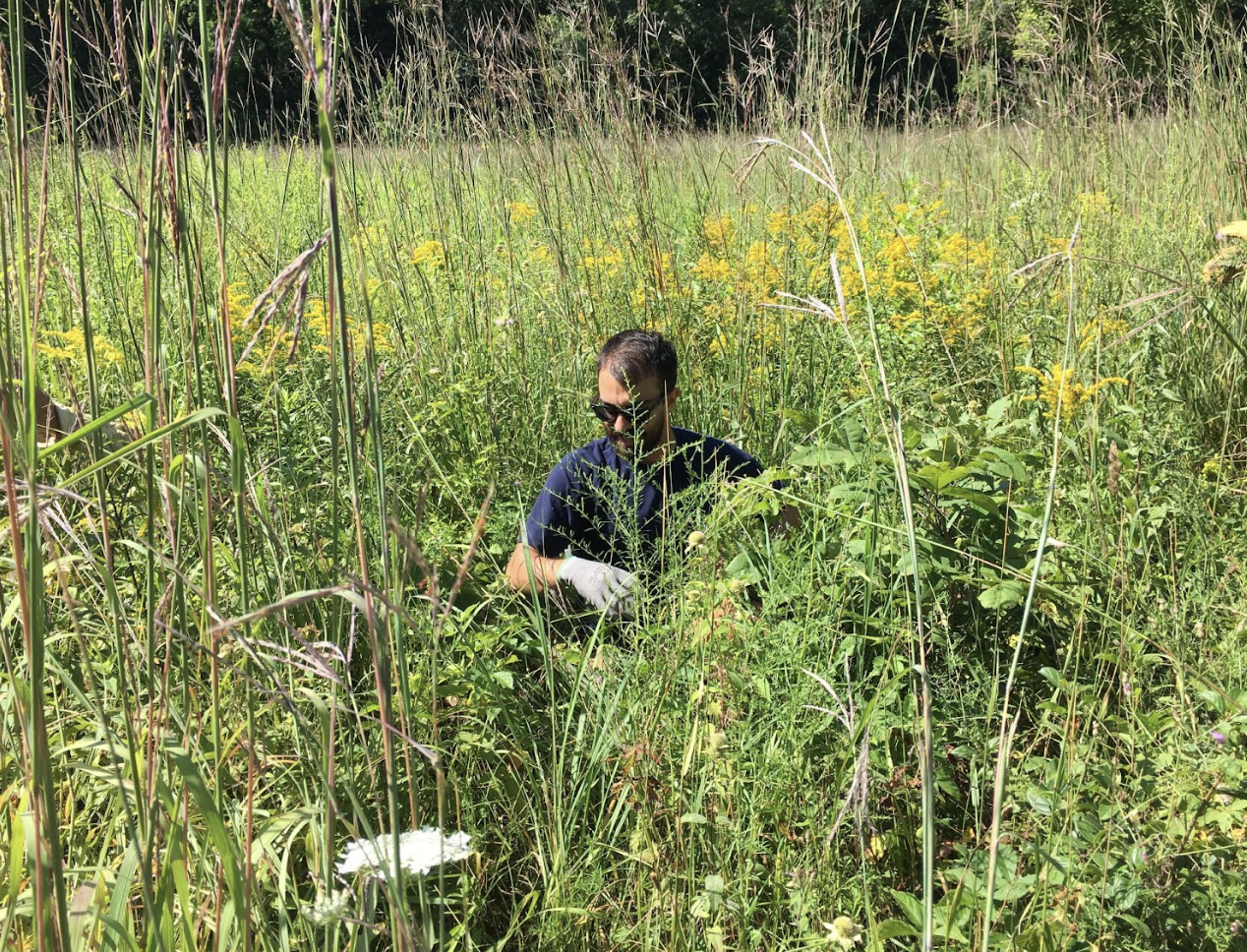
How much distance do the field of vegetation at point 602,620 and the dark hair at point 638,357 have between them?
0.32 metres

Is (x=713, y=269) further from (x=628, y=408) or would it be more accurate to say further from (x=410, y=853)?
(x=410, y=853)

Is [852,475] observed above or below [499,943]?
above

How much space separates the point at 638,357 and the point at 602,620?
919 millimetres

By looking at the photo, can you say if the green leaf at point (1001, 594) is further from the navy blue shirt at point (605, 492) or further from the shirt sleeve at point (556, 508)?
the shirt sleeve at point (556, 508)

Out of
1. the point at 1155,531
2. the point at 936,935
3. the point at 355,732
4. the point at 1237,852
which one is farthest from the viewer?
the point at 1155,531

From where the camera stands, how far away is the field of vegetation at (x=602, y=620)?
31.6 inches

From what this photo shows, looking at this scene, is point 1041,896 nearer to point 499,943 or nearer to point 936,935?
point 936,935

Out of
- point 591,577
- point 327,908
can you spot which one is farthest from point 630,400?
point 327,908

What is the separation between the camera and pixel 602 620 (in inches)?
61.1

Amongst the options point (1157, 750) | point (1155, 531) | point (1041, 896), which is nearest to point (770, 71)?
point (1155, 531)

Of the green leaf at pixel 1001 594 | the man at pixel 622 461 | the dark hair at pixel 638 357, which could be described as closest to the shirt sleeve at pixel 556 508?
the man at pixel 622 461

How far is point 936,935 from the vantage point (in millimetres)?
1191

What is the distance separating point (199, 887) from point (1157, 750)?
130 cm

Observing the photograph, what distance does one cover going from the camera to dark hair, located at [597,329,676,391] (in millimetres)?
2301
